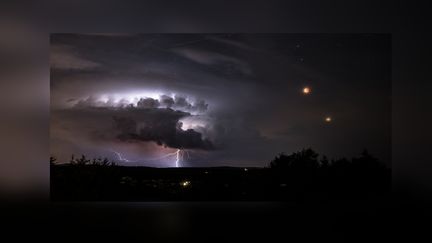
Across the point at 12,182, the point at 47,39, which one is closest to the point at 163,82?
the point at 47,39

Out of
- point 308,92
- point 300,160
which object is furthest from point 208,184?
point 308,92

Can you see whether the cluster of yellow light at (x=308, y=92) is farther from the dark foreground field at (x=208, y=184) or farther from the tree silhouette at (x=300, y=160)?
the dark foreground field at (x=208, y=184)

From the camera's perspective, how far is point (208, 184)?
5.07 meters

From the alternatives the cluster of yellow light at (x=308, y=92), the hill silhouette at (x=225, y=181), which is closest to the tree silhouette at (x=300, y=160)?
the hill silhouette at (x=225, y=181)

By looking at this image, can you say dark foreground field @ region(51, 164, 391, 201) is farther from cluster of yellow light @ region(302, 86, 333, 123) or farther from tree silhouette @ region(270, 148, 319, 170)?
cluster of yellow light @ region(302, 86, 333, 123)

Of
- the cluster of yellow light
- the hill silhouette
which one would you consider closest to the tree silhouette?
the hill silhouette

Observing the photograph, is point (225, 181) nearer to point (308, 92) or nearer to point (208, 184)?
point (208, 184)

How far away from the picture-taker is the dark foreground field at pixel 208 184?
16.5 ft

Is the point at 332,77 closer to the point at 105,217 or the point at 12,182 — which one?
the point at 105,217

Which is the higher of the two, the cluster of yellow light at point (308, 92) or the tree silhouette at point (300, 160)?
the cluster of yellow light at point (308, 92)

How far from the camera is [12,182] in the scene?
16.4 ft

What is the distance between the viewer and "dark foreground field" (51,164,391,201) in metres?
5.03

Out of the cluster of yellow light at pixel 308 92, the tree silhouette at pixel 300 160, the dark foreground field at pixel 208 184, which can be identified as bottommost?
the dark foreground field at pixel 208 184

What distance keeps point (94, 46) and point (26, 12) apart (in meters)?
0.78
